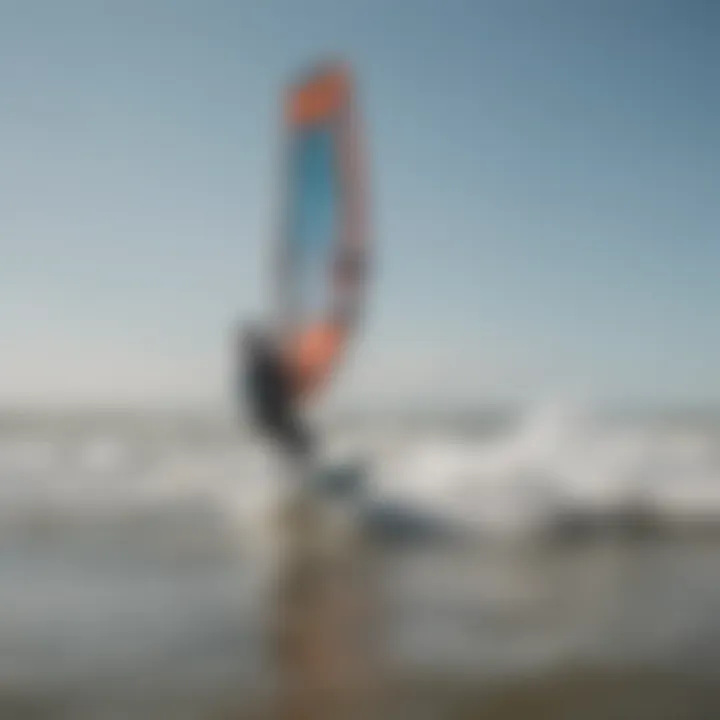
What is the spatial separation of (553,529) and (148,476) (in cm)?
650

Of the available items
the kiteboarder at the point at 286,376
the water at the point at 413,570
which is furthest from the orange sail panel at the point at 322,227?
the water at the point at 413,570

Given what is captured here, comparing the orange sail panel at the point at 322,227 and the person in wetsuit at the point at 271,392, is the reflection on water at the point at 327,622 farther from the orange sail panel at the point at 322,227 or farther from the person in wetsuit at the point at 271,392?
the orange sail panel at the point at 322,227

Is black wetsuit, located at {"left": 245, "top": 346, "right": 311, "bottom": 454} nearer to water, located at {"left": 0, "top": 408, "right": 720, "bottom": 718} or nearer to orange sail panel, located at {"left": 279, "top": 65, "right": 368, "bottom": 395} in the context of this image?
orange sail panel, located at {"left": 279, "top": 65, "right": 368, "bottom": 395}

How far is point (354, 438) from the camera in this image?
24.3m

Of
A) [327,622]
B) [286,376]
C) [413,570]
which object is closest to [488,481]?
[286,376]

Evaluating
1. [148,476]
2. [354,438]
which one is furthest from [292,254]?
[354,438]

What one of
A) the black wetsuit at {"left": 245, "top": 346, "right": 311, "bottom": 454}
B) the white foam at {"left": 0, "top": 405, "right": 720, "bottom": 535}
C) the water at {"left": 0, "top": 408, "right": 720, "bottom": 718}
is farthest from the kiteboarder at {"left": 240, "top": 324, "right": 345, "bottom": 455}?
the white foam at {"left": 0, "top": 405, "right": 720, "bottom": 535}

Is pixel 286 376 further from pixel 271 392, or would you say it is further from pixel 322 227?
pixel 322 227

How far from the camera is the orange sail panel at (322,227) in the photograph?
20.9 feet

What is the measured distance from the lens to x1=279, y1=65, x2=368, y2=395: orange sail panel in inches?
251

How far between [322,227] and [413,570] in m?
2.41

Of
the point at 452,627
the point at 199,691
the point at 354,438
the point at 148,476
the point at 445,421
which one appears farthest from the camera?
the point at 445,421

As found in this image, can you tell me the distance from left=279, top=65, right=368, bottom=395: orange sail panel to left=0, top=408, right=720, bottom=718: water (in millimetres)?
1383

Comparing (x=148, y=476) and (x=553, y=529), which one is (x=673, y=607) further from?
(x=148, y=476)
